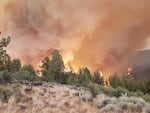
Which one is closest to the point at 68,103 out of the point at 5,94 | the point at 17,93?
the point at 17,93

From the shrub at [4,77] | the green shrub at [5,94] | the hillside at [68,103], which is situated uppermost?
the shrub at [4,77]

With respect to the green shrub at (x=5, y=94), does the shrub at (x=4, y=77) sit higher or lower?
higher

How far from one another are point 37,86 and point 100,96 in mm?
4244

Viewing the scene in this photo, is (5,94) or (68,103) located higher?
(5,94)

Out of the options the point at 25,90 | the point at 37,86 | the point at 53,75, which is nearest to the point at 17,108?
the point at 25,90

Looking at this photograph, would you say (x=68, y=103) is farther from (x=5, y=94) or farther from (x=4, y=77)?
(x=4, y=77)

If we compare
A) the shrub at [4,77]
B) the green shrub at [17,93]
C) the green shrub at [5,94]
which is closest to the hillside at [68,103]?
the green shrub at [17,93]

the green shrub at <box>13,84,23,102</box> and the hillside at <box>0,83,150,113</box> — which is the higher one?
the green shrub at <box>13,84,23,102</box>

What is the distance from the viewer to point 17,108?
65.6 ft

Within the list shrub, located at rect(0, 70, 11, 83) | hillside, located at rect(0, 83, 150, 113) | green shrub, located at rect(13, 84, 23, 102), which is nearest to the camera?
hillside, located at rect(0, 83, 150, 113)

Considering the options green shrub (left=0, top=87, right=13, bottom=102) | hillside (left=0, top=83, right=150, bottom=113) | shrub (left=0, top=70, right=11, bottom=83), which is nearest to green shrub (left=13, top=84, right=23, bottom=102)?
hillside (left=0, top=83, right=150, bottom=113)

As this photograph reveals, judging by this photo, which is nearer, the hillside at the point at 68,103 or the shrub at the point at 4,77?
the hillside at the point at 68,103

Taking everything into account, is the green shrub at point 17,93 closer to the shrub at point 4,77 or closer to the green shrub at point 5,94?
the green shrub at point 5,94

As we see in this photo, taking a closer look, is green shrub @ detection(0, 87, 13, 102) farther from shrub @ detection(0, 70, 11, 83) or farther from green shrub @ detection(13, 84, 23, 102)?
shrub @ detection(0, 70, 11, 83)
